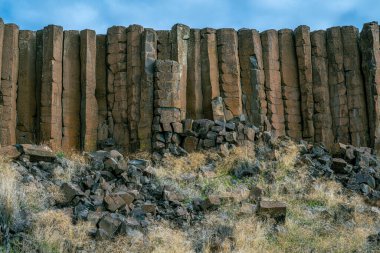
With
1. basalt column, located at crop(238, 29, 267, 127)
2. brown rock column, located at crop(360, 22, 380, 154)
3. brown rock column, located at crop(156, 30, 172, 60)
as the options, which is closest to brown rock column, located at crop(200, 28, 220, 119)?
basalt column, located at crop(238, 29, 267, 127)

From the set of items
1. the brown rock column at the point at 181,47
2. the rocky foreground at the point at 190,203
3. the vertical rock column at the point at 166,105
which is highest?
the brown rock column at the point at 181,47

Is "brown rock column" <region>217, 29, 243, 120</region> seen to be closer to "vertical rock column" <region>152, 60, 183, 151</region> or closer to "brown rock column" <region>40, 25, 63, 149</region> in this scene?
"vertical rock column" <region>152, 60, 183, 151</region>

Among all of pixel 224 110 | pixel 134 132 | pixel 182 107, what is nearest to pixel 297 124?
pixel 224 110

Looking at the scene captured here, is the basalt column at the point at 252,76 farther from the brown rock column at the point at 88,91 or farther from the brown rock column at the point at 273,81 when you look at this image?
the brown rock column at the point at 88,91

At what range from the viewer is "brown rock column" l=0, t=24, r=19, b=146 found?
73.9ft

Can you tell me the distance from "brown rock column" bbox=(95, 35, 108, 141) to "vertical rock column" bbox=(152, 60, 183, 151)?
2147 mm

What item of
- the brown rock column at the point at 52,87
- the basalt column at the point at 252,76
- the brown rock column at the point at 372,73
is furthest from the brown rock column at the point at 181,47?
the brown rock column at the point at 372,73

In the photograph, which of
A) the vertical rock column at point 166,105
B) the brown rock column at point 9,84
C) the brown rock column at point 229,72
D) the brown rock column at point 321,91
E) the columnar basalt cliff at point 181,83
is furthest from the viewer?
the brown rock column at point 321,91

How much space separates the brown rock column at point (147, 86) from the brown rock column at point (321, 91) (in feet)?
20.0

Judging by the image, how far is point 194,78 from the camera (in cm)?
2400

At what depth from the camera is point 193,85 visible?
2397 cm

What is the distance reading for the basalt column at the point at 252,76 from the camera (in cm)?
2408

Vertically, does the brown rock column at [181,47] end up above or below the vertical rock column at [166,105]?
above

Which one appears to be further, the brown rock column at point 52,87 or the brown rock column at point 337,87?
the brown rock column at point 337,87
